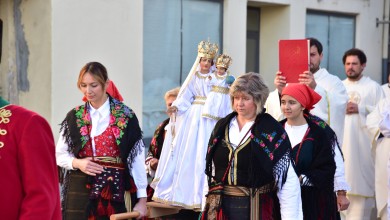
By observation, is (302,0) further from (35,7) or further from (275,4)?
(35,7)

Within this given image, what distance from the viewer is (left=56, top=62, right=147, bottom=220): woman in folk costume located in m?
5.04

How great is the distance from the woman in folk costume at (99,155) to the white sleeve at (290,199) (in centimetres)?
111

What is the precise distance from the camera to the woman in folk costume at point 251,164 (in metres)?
4.57

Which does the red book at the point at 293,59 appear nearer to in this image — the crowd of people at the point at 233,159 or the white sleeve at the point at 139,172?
the crowd of people at the point at 233,159

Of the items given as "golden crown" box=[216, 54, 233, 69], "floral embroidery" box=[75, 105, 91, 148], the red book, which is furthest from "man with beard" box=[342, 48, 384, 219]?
"floral embroidery" box=[75, 105, 91, 148]

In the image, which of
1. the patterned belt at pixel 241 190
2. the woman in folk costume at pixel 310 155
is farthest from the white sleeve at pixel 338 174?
the patterned belt at pixel 241 190

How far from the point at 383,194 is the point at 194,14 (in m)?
3.57

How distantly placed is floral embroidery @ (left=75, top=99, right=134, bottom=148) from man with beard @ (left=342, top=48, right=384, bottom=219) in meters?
4.35

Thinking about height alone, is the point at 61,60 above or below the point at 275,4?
below

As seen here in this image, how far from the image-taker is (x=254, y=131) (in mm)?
4645

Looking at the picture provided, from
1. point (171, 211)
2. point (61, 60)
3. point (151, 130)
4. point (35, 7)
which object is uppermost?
point (35, 7)

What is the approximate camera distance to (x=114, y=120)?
5.10 m

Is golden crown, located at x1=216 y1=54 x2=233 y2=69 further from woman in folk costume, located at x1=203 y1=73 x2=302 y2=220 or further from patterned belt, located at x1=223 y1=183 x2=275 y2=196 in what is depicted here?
patterned belt, located at x1=223 y1=183 x2=275 y2=196

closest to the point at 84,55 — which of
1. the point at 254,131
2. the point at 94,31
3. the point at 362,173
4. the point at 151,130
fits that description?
the point at 94,31
